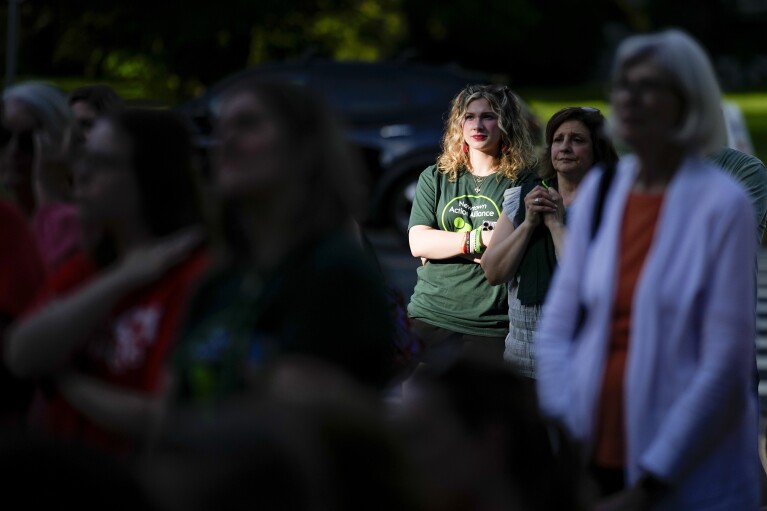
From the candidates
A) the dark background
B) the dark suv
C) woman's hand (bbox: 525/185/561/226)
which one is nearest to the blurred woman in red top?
woman's hand (bbox: 525/185/561/226)

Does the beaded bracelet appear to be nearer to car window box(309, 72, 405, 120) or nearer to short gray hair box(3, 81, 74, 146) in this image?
short gray hair box(3, 81, 74, 146)

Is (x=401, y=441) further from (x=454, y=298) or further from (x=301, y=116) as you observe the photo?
(x=454, y=298)

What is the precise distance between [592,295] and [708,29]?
5941cm

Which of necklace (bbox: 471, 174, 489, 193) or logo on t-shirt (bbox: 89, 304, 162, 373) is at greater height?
logo on t-shirt (bbox: 89, 304, 162, 373)

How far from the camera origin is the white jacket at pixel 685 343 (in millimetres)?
2945

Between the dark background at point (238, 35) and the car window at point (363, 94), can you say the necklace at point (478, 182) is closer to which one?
the car window at point (363, 94)

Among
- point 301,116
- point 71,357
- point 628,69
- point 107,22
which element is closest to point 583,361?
point 628,69

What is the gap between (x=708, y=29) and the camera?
198 feet

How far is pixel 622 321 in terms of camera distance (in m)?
3.03

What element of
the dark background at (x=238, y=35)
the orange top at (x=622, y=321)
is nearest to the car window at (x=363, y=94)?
the dark background at (x=238, y=35)

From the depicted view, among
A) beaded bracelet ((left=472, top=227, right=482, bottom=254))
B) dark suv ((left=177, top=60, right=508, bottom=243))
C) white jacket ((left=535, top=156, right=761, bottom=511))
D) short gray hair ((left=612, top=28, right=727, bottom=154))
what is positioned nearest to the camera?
white jacket ((left=535, top=156, right=761, bottom=511))

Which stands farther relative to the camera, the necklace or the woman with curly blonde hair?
the necklace

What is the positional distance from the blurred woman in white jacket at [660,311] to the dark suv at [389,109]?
44.6 ft

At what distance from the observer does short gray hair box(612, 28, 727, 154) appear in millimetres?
3082
